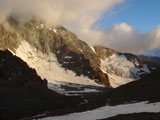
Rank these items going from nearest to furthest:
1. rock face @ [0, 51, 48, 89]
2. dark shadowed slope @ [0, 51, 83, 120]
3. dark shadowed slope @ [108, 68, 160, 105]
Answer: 1. dark shadowed slope @ [108, 68, 160, 105]
2. dark shadowed slope @ [0, 51, 83, 120]
3. rock face @ [0, 51, 48, 89]

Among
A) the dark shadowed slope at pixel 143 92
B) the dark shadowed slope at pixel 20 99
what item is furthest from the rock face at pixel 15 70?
the dark shadowed slope at pixel 143 92

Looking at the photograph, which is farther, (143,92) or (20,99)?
(20,99)

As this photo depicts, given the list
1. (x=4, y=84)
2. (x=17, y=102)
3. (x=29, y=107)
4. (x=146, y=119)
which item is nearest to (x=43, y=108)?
(x=29, y=107)

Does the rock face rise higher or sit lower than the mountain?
higher

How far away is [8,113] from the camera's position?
5612 cm

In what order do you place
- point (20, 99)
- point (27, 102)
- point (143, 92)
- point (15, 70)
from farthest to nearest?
point (15, 70), point (20, 99), point (27, 102), point (143, 92)

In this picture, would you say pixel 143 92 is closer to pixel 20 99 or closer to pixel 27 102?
pixel 27 102

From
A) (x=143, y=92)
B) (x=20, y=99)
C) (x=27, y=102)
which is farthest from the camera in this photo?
(x=20, y=99)

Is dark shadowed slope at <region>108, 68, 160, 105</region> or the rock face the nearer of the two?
dark shadowed slope at <region>108, 68, 160, 105</region>

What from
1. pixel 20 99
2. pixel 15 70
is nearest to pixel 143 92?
pixel 20 99

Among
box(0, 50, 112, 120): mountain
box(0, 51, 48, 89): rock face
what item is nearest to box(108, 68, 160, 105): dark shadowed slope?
box(0, 50, 112, 120): mountain

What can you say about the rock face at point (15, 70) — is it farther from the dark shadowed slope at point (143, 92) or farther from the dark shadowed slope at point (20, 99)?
the dark shadowed slope at point (143, 92)

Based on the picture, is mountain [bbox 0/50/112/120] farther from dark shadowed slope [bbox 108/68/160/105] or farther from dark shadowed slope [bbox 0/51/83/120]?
dark shadowed slope [bbox 108/68/160/105]

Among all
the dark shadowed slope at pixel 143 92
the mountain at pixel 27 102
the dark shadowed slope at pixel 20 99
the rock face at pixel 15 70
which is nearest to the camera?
the dark shadowed slope at pixel 143 92
